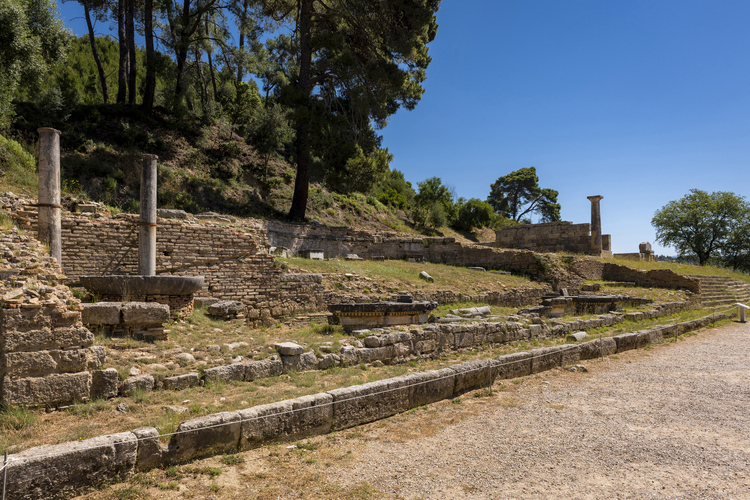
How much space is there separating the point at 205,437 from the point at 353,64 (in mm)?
19189

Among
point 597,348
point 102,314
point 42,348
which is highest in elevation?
point 102,314

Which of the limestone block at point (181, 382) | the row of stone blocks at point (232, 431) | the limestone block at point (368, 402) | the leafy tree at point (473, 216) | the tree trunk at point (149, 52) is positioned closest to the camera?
the row of stone blocks at point (232, 431)

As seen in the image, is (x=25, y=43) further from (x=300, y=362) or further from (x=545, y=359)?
(x=545, y=359)

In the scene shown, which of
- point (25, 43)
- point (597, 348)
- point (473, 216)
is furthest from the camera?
point (473, 216)

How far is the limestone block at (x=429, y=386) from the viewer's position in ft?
19.4

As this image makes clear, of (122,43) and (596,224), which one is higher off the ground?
(122,43)

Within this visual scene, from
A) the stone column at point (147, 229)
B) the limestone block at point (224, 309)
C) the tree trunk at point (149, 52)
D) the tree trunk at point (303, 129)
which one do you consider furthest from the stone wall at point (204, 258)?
the tree trunk at point (149, 52)

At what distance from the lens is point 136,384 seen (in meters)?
5.35

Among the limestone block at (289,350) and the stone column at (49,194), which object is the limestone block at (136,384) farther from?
the stone column at (49,194)

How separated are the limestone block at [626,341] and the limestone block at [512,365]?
3565 mm

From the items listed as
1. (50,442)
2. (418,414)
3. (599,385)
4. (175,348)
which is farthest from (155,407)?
(599,385)

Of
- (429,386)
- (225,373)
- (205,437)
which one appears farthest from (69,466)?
(429,386)

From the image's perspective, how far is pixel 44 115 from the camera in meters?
19.9

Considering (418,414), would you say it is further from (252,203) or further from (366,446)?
(252,203)
